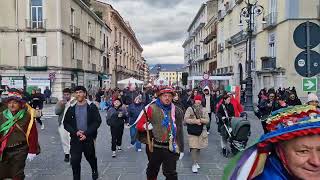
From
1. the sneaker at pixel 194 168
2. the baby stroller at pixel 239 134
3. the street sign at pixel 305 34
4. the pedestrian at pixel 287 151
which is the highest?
the street sign at pixel 305 34

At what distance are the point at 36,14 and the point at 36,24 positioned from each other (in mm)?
878

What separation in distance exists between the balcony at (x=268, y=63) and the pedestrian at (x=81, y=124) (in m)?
25.4

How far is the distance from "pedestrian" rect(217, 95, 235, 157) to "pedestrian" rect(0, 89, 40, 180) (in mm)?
5038

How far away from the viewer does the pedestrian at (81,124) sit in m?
6.77

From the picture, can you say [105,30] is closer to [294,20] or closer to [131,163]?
[294,20]

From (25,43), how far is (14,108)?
3197 centimetres

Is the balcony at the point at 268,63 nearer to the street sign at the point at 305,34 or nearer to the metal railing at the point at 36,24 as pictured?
the metal railing at the point at 36,24

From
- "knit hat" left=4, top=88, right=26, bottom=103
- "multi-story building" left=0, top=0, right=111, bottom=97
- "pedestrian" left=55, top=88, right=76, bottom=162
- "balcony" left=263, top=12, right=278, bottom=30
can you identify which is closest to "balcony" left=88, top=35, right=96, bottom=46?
"multi-story building" left=0, top=0, right=111, bottom=97

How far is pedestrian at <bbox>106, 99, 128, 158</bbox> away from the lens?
10.4 metres

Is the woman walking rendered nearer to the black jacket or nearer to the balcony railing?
the black jacket

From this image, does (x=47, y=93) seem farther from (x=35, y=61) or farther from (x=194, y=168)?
(x=194, y=168)

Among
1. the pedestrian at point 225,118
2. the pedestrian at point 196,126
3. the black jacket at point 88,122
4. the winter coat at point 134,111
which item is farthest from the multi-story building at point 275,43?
the black jacket at point 88,122

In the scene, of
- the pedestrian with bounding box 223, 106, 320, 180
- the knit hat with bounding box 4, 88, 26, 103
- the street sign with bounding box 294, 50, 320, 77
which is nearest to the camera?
the pedestrian with bounding box 223, 106, 320, 180

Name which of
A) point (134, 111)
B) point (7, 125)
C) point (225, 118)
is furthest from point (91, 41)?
point (7, 125)
